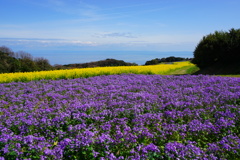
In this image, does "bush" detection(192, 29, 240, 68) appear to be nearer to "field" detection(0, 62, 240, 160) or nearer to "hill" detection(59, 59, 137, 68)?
"field" detection(0, 62, 240, 160)

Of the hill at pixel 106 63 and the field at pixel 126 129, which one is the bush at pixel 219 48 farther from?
the hill at pixel 106 63

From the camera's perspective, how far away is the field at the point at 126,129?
5.29 metres

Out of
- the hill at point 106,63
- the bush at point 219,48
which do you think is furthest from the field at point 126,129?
the hill at point 106,63

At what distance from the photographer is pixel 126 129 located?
6.29 m

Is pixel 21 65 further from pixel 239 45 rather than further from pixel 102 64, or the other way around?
pixel 239 45

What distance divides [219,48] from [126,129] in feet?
76.9

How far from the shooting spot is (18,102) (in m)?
10.6

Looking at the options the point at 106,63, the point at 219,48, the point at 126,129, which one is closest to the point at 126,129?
the point at 126,129

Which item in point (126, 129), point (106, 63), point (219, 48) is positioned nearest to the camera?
point (126, 129)

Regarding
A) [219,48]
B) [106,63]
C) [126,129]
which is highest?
[219,48]

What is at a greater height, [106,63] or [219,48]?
[219,48]

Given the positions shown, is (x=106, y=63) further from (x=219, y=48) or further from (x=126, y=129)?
(x=126, y=129)

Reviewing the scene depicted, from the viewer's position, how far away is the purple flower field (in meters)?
5.29

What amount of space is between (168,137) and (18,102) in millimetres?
7778
